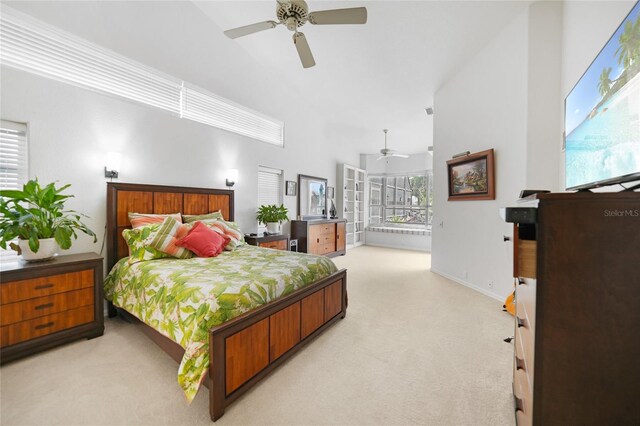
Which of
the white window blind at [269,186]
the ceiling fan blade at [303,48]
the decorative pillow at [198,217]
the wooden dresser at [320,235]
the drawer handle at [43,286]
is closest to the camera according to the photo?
the drawer handle at [43,286]

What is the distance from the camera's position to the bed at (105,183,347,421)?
154 cm

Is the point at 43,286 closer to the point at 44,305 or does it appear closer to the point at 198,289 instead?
the point at 44,305

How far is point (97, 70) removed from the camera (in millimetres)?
2818

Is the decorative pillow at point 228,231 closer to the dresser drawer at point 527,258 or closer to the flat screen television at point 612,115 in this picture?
the dresser drawer at point 527,258

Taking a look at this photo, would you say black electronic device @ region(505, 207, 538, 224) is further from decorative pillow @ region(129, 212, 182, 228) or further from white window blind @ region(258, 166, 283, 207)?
white window blind @ region(258, 166, 283, 207)

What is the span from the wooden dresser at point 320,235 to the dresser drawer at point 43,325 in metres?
3.51

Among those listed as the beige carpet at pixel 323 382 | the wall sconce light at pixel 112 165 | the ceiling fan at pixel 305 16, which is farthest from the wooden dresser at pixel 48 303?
the ceiling fan at pixel 305 16

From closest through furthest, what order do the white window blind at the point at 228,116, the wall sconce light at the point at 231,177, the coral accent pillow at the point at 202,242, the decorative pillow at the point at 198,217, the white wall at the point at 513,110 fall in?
1. the white wall at the point at 513,110
2. the coral accent pillow at the point at 202,242
3. the decorative pillow at the point at 198,217
4. the white window blind at the point at 228,116
5. the wall sconce light at the point at 231,177

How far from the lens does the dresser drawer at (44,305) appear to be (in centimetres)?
198

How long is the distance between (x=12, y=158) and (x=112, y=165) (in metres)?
0.72

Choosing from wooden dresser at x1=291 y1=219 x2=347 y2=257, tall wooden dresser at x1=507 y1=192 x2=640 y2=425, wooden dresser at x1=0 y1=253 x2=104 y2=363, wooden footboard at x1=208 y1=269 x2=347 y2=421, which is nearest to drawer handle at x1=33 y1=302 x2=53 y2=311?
wooden dresser at x1=0 y1=253 x2=104 y2=363

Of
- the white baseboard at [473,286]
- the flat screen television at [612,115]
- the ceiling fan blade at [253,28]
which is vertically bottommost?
the white baseboard at [473,286]

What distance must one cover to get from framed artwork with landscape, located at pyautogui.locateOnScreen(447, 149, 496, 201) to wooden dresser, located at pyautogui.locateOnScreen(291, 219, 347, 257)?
8.97 ft

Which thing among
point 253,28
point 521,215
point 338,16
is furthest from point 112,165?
point 521,215
